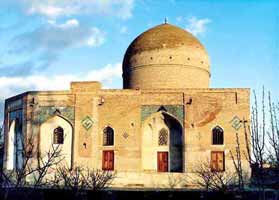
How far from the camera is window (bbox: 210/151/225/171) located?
67.8 feet

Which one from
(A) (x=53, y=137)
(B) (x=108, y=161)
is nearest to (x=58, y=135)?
(A) (x=53, y=137)

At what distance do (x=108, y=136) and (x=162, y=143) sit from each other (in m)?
2.50

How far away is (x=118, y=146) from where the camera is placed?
21.2 m

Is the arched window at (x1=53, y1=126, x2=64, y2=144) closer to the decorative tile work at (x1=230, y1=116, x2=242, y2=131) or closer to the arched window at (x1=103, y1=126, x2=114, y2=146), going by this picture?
the arched window at (x1=103, y1=126, x2=114, y2=146)

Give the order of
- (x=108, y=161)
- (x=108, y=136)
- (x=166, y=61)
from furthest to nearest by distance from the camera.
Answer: (x=166, y=61), (x=108, y=136), (x=108, y=161)

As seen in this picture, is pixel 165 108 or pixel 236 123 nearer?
pixel 236 123

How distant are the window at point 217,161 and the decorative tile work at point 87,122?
5.54m

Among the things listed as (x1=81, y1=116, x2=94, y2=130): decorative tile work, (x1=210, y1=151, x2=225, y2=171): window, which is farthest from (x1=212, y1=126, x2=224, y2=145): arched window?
(x1=81, y1=116, x2=94, y2=130): decorative tile work

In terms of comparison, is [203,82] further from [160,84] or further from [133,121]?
[133,121]

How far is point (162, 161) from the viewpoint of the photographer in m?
21.7

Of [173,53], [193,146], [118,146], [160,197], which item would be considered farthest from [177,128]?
[160,197]

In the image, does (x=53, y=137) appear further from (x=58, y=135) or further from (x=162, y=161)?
(x=162, y=161)

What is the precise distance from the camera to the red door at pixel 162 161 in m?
21.6

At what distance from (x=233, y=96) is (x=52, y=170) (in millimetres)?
8580
